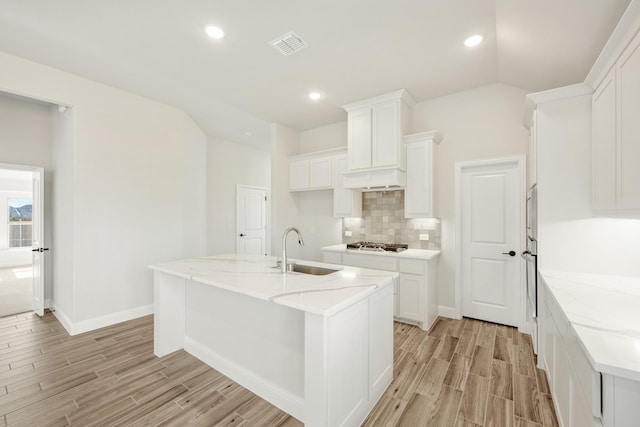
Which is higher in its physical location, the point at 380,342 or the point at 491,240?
the point at 491,240

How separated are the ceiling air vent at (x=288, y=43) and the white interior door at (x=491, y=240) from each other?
8.32ft

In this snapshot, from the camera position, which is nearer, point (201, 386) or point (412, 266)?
point (201, 386)

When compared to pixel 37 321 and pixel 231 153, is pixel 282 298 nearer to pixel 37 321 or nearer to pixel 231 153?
pixel 37 321

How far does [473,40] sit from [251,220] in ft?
16.9

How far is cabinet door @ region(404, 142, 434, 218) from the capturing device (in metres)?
3.60

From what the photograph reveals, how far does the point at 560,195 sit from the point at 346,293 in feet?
6.25

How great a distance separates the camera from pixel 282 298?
5.36ft

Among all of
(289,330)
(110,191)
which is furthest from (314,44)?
(110,191)

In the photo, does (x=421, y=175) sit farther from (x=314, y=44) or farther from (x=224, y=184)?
(x=224, y=184)

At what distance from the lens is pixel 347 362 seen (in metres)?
1.69

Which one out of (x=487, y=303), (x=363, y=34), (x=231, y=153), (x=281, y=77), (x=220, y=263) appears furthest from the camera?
(x=231, y=153)

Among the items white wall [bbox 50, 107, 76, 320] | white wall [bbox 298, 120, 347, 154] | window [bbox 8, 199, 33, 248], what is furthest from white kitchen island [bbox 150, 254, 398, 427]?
window [bbox 8, 199, 33, 248]

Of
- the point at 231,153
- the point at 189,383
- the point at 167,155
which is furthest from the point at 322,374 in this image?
the point at 231,153

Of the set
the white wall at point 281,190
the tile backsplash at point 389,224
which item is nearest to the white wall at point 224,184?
the white wall at point 281,190
